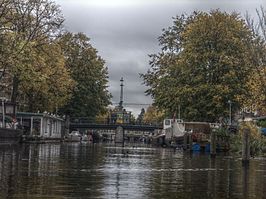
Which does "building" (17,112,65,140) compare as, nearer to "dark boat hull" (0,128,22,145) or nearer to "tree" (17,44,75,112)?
"tree" (17,44,75,112)

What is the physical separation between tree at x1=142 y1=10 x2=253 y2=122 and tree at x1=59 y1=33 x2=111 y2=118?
92.3ft

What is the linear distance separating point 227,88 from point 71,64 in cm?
3666

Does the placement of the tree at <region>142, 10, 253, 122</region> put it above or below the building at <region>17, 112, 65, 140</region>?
above

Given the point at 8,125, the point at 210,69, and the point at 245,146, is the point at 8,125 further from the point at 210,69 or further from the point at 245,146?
the point at 245,146

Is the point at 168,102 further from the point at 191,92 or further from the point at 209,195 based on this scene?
the point at 209,195

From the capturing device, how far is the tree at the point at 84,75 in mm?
90100

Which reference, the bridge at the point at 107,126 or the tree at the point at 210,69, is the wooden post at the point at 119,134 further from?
the tree at the point at 210,69

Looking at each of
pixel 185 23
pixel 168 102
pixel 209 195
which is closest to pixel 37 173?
pixel 209 195

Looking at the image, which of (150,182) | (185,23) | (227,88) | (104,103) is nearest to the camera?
(150,182)

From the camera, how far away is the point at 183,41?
6831cm

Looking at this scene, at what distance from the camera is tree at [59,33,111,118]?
90100 millimetres

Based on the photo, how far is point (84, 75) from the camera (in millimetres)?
91500

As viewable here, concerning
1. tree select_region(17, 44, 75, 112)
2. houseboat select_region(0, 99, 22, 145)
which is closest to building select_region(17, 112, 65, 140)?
tree select_region(17, 44, 75, 112)

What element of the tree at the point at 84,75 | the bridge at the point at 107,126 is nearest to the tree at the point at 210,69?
the tree at the point at 84,75
